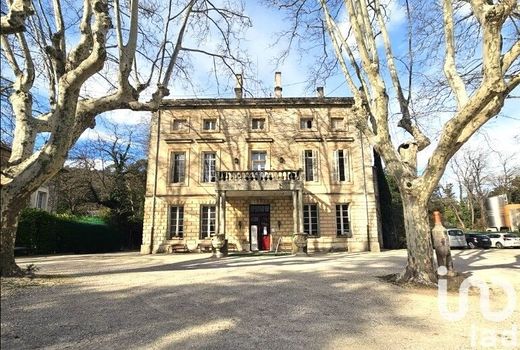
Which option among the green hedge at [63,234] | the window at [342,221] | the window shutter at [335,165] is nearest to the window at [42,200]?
the green hedge at [63,234]

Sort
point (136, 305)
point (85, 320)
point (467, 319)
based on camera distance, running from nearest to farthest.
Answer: point (85, 320), point (467, 319), point (136, 305)

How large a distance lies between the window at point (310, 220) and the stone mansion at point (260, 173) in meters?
0.06

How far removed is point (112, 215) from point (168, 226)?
786 centimetres

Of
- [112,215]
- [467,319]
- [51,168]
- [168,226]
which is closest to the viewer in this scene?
[467,319]

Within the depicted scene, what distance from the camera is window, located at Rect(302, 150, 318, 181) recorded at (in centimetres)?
1862

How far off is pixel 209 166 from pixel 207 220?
10.1 feet

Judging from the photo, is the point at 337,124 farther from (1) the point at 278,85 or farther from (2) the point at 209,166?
(2) the point at 209,166

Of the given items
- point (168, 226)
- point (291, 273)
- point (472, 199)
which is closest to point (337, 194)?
point (168, 226)

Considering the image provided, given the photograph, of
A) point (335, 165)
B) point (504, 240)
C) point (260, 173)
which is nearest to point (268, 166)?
point (260, 173)

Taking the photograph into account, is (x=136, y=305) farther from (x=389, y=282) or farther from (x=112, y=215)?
(x=112, y=215)

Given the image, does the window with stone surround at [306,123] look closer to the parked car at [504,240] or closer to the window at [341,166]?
the window at [341,166]

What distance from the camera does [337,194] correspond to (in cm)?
1820

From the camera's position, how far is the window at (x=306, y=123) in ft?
63.3

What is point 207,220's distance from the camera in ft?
60.2
